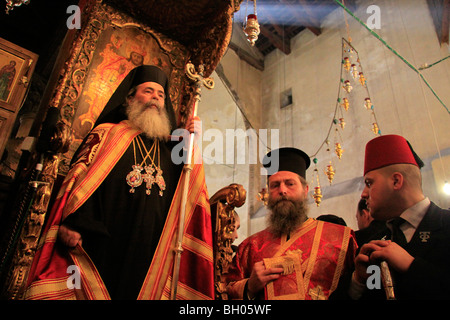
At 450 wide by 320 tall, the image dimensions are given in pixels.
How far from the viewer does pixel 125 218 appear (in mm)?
2100

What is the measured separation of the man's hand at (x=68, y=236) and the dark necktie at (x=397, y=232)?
1703 millimetres

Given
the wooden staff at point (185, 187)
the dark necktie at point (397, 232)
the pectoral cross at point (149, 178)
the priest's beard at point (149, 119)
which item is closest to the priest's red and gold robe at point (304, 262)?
the wooden staff at point (185, 187)

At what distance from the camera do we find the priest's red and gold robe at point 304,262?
6.77ft

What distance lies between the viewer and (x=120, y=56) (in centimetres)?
323

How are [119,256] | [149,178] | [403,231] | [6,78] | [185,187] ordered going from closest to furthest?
[403,231], [119,256], [185,187], [149,178], [6,78]

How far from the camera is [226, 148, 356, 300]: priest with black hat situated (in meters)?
2.05

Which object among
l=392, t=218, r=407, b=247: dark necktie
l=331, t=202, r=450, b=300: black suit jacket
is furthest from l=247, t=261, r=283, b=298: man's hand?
l=392, t=218, r=407, b=247: dark necktie

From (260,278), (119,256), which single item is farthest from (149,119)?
(260,278)

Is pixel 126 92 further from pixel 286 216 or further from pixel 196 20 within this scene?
pixel 286 216

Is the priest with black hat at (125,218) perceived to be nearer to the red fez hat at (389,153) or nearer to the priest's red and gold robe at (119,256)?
the priest's red and gold robe at (119,256)

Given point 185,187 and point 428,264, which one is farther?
point 185,187

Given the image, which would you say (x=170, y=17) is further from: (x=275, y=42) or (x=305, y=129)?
(x=275, y=42)

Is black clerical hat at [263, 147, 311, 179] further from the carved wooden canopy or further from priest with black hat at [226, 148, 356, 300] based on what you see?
the carved wooden canopy

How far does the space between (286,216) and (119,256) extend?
123 cm
